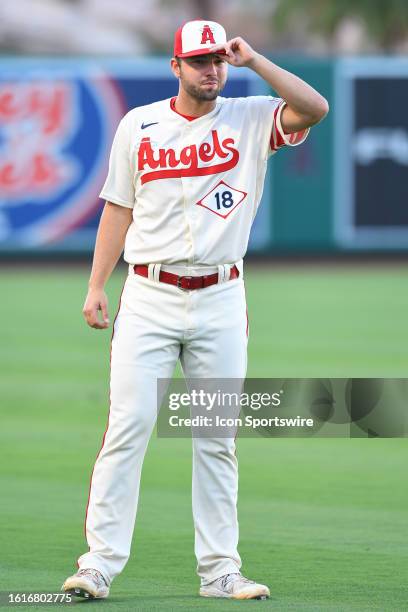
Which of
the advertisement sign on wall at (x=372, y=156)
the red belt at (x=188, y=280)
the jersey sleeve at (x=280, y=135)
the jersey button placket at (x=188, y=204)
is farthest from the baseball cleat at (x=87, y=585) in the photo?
the advertisement sign on wall at (x=372, y=156)

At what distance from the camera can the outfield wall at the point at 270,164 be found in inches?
917

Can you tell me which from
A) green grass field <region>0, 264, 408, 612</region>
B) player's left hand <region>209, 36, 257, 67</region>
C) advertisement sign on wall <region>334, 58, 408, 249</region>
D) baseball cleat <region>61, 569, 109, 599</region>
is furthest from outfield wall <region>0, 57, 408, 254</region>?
baseball cleat <region>61, 569, 109, 599</region>

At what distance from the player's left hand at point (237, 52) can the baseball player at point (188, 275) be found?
93mm

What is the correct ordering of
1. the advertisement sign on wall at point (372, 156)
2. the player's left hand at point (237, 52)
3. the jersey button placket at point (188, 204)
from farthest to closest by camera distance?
the advertisement sign on wall at point (372, 156) < the jersey button placket at point (188, 204) < the player's left hand at point (237, 52)

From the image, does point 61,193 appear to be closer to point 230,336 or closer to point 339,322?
point 339,322

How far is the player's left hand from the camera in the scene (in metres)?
6.06

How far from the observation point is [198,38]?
614cm

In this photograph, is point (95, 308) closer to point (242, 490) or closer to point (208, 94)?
point (208, 94)

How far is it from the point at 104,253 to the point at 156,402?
0.67 metres

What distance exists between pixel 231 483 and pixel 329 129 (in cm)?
1847

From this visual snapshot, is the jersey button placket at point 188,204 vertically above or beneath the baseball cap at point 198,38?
beneath

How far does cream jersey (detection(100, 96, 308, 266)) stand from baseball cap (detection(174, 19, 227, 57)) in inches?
11.8

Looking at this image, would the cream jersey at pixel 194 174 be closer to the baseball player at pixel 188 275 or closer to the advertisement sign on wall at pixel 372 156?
the baseball player at pixel 188 275

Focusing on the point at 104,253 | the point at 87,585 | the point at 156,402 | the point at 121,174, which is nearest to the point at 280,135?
the point at 121,174
